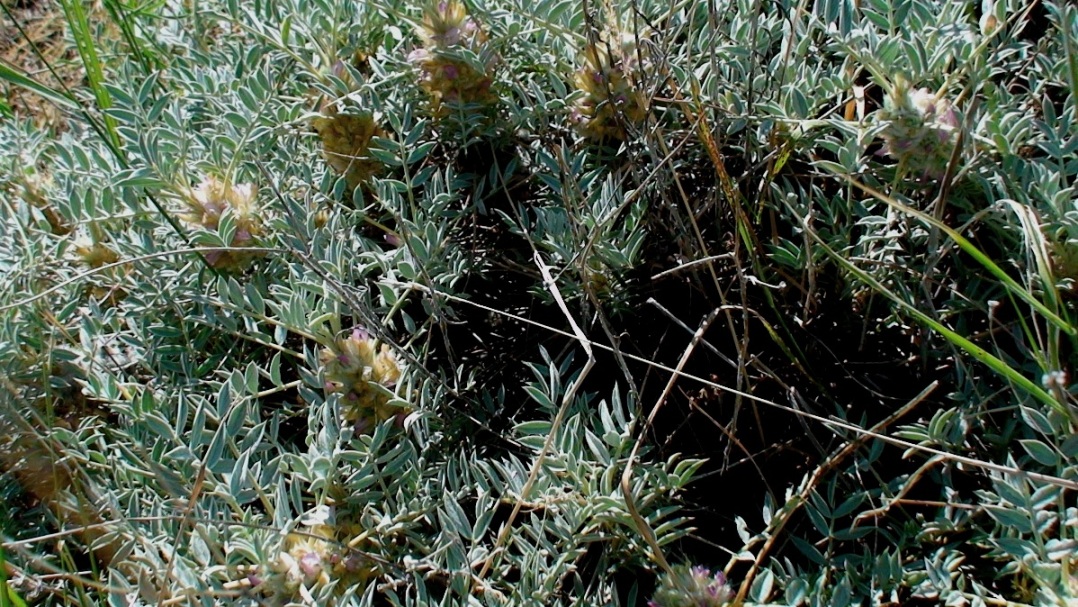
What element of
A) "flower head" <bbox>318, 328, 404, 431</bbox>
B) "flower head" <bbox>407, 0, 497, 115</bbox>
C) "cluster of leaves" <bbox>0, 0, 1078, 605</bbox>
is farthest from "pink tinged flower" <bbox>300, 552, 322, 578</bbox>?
"flower head" <bbox>407, 0, 497, 115</bbox>

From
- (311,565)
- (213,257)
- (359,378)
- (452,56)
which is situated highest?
(452,56)

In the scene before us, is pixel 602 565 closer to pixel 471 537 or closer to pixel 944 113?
pixel 471 537

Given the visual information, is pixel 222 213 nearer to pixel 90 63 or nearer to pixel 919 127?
pixel 90 63

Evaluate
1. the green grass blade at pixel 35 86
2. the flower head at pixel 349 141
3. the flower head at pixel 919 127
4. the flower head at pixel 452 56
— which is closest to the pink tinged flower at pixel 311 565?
the flower head at pixel 349 141

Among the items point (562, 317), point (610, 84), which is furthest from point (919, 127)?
point (562, 317)

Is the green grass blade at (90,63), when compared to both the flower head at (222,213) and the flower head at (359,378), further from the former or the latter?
the flower head at (359,378)

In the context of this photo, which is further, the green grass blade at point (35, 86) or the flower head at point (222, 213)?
the green grass blade at point (35, 86)

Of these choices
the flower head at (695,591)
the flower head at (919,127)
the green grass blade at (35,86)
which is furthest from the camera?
the green grass blade at (35,86)

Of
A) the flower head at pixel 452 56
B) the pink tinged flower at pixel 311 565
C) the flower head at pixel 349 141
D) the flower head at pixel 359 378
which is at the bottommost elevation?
the pink tinged flower at pixel 311 565
